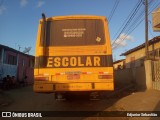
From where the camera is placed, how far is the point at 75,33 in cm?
1088

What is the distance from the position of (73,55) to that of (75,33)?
3.38 feet

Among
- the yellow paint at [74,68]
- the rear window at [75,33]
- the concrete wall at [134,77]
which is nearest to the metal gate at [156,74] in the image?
the concrete wall at [134,77]

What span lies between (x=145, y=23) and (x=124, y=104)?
9.28 meters

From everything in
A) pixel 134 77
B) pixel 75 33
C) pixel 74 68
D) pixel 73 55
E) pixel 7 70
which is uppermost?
pixel 75 33

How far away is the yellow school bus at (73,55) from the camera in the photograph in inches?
400

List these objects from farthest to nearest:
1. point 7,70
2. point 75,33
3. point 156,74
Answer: point 7,70
point 156,74
point 75,33

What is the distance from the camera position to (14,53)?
29953mm

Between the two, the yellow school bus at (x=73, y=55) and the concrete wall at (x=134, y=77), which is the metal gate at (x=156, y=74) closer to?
the concrete wall at (x=134, y=77)

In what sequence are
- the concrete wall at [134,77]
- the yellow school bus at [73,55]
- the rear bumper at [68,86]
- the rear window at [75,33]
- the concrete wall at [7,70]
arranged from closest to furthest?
the rear bumper at [68,86] < the yellow school bus at [73,55] < the rear window at [75,33] < the concrete wall at [134,77] < the concrete wall at [7,70]

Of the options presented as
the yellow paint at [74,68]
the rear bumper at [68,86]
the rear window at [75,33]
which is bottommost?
the rear bumper at [68,86]

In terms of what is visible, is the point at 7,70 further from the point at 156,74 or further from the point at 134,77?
the point at 156,74

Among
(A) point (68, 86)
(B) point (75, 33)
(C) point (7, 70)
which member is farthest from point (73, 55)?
(C) point (7, 70)

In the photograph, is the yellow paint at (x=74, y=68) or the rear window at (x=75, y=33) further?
the rear window at (x=75, y=33)

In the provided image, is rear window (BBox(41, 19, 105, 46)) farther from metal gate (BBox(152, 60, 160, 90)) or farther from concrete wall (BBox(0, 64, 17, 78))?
concrete wall (BBox(0, 64, 17, 78))
